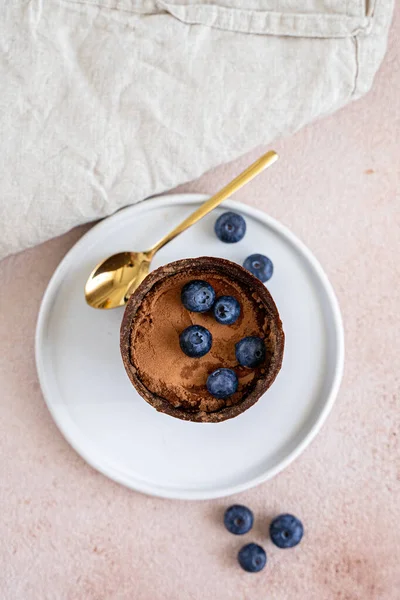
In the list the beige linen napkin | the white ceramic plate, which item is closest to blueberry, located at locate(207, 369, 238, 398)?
the white ceramic plate

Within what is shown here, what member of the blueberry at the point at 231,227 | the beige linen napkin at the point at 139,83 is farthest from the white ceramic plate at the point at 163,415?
the beige linen napkin at the point at 139,83

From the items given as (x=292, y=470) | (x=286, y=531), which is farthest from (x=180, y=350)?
(x=286, y=531)

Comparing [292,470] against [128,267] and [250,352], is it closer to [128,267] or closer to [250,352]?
[250,352]

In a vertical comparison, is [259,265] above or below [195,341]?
above

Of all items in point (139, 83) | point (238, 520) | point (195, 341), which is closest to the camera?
point (195, 341)

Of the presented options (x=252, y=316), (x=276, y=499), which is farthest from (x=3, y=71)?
(x=276, y=499)

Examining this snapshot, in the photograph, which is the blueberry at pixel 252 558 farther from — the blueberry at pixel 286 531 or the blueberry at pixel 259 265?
the blueberry at pixel 259 265

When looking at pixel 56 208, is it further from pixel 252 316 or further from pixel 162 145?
pixel 252 316

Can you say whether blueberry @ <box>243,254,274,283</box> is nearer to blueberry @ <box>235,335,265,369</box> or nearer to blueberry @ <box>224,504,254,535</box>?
blueberry @ <box>235,335,265,369</box>
